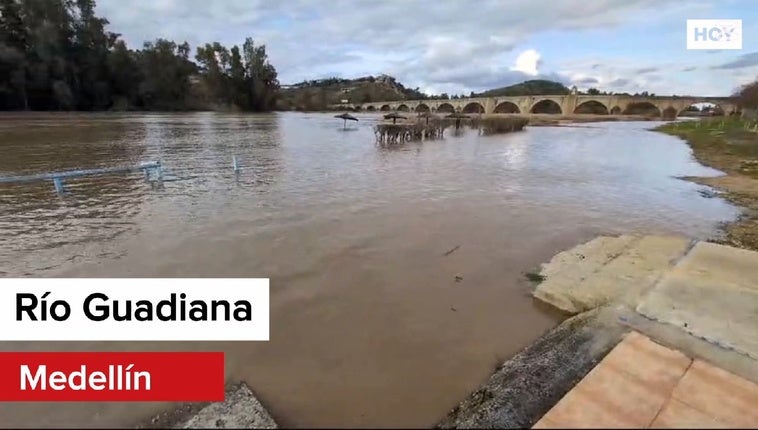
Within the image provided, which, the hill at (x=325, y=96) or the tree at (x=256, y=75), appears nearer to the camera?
the tree at (x=256, y=75)

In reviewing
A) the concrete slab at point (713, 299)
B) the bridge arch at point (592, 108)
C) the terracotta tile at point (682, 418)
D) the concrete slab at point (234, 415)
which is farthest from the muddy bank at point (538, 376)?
the bridge arch at point (592, 108)

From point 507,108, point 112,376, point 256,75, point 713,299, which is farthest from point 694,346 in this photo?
point 507,108

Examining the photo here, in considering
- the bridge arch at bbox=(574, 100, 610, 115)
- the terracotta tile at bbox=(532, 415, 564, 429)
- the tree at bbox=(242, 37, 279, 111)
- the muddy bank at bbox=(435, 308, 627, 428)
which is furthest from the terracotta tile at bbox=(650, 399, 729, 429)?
the bridge arch at bbox=(574, 100, 610, 115)

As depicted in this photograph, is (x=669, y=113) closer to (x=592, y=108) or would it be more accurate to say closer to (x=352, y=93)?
(x=592, y=108)

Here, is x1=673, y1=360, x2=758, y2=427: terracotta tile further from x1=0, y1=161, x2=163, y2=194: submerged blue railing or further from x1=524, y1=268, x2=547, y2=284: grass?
x1=0, y1=161, x2=163, y2=194: submerged blue railing

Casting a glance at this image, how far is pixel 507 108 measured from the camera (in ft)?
357

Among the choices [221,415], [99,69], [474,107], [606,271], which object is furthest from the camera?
[474,107]

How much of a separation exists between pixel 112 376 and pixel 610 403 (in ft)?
14.1

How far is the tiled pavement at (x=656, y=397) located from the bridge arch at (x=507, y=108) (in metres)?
108

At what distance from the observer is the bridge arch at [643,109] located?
9256cm

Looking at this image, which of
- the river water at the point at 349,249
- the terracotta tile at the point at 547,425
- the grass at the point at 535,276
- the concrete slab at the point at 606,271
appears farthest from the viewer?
the grass at the point at 535,276

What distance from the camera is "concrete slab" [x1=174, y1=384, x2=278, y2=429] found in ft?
9.22

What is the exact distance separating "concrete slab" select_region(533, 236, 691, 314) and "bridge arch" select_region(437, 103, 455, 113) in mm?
111068

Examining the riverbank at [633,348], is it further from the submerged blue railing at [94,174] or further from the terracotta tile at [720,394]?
the submerged blue railing at [94,174]
